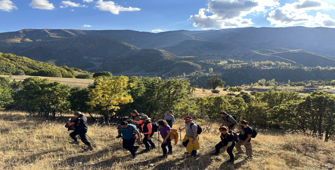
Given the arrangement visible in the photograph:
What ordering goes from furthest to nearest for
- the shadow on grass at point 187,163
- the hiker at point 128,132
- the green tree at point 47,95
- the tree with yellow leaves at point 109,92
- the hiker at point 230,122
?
the green tree at point 47,95 < the tree with yellow leaves at point 109,92 < the hiker at point 230,122 < the shadow on grass at point 187,163 < the hiker at point 128,132

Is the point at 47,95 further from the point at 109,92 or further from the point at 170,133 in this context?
the point at 170,133

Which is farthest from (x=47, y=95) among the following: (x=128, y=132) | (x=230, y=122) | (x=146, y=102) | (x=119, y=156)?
(x=230, y=122)

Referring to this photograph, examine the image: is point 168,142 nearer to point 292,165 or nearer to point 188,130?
point 188,130

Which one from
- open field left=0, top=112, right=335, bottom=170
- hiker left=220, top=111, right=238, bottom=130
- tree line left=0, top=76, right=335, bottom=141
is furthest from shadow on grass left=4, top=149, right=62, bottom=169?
hiker left=220, top=111, right=238, bottom=130

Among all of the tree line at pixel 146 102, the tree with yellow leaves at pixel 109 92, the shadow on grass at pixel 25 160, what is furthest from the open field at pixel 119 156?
the tree line at pixel 146 102

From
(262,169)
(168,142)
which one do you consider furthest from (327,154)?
(168,142)

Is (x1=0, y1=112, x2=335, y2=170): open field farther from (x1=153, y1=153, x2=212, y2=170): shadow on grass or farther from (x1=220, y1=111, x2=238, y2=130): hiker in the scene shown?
(x1=220, y1=111, x2=238, y2=130): hiker

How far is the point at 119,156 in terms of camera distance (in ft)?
23.1

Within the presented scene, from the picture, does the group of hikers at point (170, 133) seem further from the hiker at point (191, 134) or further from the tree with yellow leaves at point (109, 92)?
the tree with yellow leaves at point (109, 92)

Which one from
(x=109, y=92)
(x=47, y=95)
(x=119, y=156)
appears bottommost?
(x=119, y=156)

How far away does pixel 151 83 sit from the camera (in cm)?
1758

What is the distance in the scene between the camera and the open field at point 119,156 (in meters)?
6.29

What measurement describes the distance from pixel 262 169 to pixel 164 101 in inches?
448

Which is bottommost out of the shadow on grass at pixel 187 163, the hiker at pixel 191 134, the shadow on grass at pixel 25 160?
the shadow on grass at pixel 187 163
